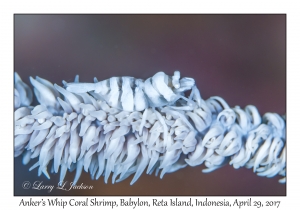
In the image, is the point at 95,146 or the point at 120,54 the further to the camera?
the point at 120,54

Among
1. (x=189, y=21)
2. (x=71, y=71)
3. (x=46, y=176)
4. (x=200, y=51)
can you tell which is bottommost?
(x=46, y=176)

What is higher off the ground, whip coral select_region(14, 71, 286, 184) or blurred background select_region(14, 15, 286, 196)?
blurred background select_region(14, 15, 286, 196)

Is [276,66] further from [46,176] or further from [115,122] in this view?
[46,176]

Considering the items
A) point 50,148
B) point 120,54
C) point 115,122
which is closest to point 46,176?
point 50,148

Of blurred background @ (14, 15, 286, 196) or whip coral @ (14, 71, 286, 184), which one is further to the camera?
blurred background @ (14, 15, 286, 196)

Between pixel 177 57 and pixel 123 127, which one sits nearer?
pixel 123 127
